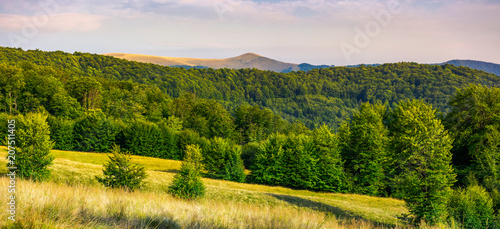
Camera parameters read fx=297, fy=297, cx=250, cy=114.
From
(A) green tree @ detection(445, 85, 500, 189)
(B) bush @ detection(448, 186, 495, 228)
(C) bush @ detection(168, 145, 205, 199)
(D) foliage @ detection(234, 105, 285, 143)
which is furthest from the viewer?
(D) foliage @ detection(234, 105, 285, 143)

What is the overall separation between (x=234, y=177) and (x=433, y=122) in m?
37.3

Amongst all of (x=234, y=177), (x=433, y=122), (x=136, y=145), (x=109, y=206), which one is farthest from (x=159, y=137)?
(x=109, y=206)

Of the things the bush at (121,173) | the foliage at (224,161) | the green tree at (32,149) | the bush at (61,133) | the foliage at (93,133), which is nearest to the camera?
the bush at (121,173)

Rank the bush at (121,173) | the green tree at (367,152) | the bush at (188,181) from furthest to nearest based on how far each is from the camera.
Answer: the green tree at (367,152)
the bush at (188,181)
the bush at (121,173)

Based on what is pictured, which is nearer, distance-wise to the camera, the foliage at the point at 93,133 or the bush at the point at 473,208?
the bush at the point at 473,208

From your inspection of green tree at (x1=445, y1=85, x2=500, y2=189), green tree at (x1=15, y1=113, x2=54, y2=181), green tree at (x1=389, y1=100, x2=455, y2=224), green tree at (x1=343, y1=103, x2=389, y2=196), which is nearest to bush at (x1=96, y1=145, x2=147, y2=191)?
green tree at (x1=15, y1=113, x2=54, y2=181)

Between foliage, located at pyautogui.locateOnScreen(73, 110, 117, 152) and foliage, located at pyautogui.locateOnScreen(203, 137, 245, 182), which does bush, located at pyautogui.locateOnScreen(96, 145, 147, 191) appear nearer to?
foliage, located at pyautogui.locateOnScreen(203, 137, 245, 182)

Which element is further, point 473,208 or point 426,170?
point 473,208

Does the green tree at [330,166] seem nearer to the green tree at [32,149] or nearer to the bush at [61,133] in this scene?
the green tree at [32,149]

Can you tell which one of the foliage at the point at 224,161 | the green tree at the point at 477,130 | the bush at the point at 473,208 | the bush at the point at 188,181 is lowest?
the foliage at the point at 224,161

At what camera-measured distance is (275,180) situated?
5531 cm

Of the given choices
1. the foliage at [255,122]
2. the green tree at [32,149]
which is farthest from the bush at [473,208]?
the foliage at [255,122]

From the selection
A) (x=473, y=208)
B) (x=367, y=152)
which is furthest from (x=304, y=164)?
(x=473, y=208)

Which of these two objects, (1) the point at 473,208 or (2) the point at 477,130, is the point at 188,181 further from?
(2) the point at 477,130
